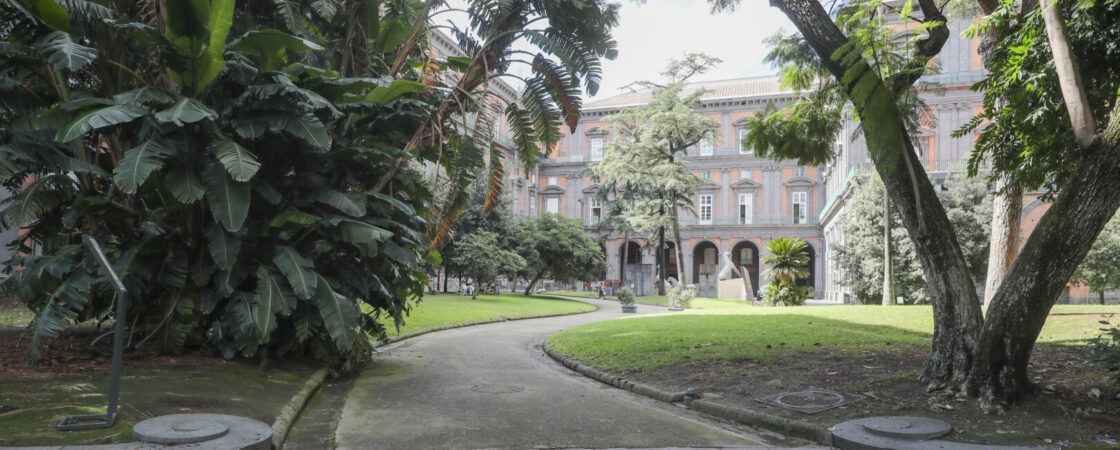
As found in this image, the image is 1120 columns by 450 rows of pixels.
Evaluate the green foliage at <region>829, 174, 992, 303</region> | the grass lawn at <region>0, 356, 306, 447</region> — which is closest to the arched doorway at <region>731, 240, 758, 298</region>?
the green foliage at <region>829, 174, 992, 303</region>

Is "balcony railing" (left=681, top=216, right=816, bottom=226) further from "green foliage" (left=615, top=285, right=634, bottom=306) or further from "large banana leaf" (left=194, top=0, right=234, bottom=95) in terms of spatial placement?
"large banana leaf" (left=194, top=0, right=234, bottom=95)

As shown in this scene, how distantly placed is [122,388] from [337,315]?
7.26ft

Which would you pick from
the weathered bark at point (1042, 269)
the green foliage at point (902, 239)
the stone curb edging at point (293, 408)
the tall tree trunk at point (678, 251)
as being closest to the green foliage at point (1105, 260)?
the green foliage at point (902, 239)

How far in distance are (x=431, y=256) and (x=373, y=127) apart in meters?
2.62

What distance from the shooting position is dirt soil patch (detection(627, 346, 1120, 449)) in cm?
550

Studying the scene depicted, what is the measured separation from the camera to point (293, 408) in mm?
6566

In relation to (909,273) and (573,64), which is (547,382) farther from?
(909,273)

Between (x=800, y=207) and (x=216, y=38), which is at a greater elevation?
(x=800, y=207)

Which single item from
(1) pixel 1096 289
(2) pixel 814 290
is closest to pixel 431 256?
(1) pixel 1096 289

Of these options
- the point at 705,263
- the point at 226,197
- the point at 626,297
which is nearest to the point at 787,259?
the point at 626,297

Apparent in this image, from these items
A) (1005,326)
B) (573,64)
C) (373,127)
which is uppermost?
(573,64)

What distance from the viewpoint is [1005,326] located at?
6.19 meters

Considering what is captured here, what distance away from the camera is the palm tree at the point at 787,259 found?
24.0 m

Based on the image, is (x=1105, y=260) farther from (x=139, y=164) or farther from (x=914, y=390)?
(x=139, y=164)
